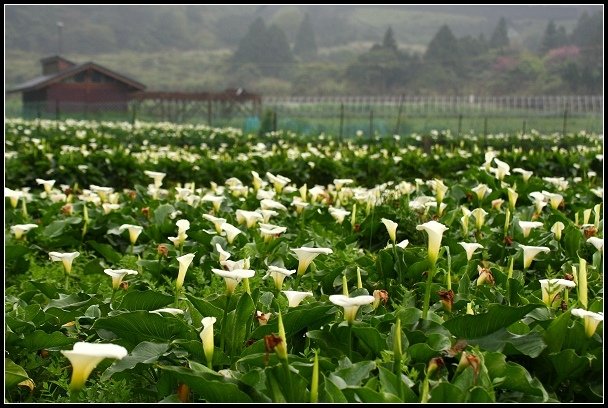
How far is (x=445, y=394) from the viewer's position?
1608mm

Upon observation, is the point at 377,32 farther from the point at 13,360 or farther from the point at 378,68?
the point at 13,360

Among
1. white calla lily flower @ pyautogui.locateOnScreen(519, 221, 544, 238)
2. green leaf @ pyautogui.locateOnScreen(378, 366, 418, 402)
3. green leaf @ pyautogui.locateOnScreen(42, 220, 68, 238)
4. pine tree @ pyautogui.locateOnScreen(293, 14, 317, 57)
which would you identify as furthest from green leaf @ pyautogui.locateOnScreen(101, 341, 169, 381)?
pine tree @ pyautogui.locateOnScreen(293, 14, 317, 57)

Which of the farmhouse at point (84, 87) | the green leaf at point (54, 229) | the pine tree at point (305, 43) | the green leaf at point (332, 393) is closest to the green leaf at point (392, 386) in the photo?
the green leaf at point (332, 393)

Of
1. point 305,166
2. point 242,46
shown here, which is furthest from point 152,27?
point 305,166

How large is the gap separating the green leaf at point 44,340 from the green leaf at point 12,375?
0.52ft

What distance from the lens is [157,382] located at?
6.36ft

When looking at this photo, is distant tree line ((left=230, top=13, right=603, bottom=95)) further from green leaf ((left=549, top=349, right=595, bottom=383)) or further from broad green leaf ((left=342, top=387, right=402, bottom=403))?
broad green leaf ((left=342, top=387, right=402, bottom=403))

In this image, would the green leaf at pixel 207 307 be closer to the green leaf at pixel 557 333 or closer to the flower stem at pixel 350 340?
the flower stem at pixel 350 340

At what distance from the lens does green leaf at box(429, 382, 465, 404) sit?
1.60 m

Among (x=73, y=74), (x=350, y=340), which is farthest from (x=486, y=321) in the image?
(x=73, y=74)

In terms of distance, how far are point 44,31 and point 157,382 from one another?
125806 millimetres

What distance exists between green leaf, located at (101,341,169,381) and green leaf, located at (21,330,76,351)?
1.05ft

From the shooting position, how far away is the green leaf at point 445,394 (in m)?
1.60

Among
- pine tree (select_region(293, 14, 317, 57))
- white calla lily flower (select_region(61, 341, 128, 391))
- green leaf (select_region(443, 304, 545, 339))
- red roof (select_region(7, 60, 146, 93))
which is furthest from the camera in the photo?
pine tree (select_region(293, 14, 317, 57))
